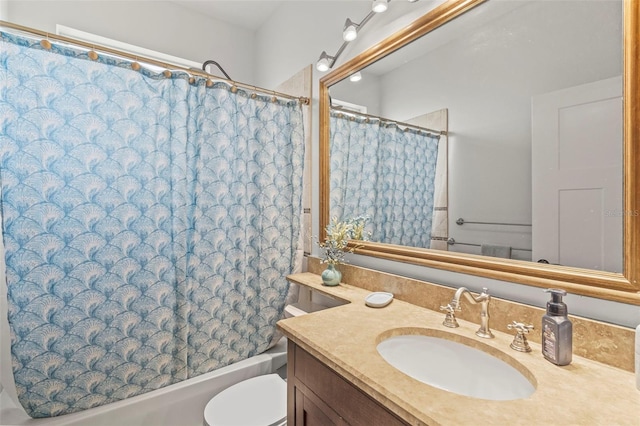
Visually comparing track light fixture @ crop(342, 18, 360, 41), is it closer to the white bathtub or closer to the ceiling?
the ceiling

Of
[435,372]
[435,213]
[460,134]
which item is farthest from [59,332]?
[460,134]

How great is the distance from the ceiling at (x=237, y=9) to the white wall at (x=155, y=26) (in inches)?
2.1

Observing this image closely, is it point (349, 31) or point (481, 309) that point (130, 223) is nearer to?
point (349, 31)

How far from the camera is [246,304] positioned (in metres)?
1.76

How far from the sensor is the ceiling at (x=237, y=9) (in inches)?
86.9

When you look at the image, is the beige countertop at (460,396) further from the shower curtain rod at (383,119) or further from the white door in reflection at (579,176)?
the shower curtain rod at (383,119)

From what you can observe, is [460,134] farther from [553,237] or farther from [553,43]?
[553,237]

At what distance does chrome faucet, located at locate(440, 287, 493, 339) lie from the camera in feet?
2.90

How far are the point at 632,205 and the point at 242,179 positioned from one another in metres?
1.58

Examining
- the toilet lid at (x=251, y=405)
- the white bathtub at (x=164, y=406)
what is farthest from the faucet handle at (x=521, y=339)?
the white bathtub at (x=164, y=406)

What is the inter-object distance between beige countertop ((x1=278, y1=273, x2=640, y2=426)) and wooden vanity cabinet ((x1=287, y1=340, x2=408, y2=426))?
0.04 m

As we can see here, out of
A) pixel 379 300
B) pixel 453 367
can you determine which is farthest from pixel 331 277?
pixel 453 367

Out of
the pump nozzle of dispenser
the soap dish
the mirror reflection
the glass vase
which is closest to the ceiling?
the mirror reflection

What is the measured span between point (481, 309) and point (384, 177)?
30.3 inches
